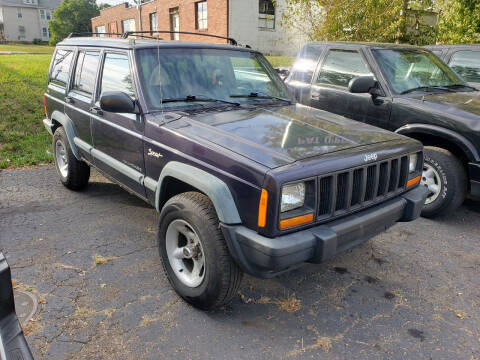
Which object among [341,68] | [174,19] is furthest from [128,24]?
[341,68]

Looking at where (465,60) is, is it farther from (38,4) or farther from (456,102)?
(38,4)

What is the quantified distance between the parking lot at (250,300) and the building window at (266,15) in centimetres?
2354

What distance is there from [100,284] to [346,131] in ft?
7.72

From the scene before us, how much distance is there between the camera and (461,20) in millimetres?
9398

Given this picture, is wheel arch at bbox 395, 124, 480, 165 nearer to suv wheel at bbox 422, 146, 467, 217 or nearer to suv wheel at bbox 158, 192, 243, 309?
suv wheel at bbox 422, 146, 467, 217

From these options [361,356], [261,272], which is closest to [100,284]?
[261,272]

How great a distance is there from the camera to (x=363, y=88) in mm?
4602

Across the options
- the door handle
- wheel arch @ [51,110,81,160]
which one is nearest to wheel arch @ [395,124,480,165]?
the door handle

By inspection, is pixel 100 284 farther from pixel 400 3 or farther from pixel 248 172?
pixel 400 3

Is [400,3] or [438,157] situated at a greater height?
[400,3]

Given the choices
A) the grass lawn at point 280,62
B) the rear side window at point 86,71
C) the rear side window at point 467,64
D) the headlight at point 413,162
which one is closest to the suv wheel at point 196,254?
the headlight at point 413,162

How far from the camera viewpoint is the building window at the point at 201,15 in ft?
85.7

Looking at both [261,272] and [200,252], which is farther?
[200,252]

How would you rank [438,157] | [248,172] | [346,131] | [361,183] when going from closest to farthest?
[248,172]
[361,183]
[346,131]
[438,157]
